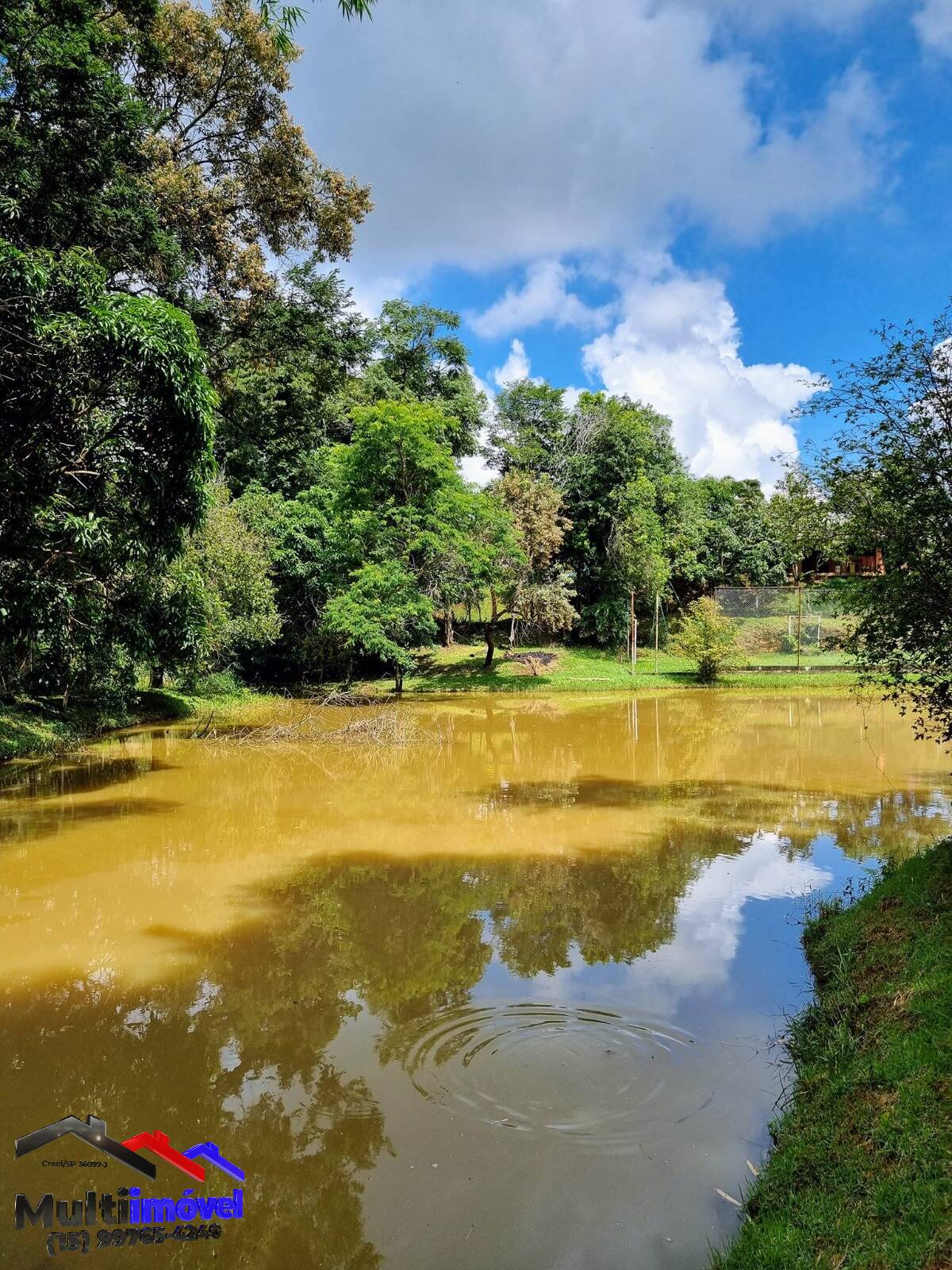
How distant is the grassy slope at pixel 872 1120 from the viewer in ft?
8.38

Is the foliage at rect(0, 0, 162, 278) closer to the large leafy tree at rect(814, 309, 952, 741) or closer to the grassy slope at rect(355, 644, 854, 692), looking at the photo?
the large leafy tree at rect(814, 309, 952, 741)

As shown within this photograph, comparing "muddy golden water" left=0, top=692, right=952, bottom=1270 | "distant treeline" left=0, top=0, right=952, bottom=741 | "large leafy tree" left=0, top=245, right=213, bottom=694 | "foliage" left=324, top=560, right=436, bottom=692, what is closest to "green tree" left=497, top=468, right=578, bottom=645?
"distant treeline" left=0, top=0, right=952, bottom=741

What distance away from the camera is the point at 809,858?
26.0 feet

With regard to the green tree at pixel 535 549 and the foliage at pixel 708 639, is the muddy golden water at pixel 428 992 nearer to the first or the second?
the foliage at pixel 708 639

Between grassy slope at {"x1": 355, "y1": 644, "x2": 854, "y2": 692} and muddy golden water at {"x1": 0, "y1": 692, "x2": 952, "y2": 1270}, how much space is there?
1139 cm

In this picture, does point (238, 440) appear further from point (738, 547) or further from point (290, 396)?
point (738, 547)

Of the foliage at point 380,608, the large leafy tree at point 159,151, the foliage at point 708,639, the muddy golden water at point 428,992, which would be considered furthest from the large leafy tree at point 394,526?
the muddy golden water at point 428,992

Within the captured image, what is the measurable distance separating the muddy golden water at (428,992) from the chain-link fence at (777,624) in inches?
560

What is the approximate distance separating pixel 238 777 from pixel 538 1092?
915cm

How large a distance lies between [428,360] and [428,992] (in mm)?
26231

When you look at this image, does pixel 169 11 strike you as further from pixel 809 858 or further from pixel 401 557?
pixel 809 858

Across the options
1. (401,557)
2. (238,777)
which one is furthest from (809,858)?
(401,557)

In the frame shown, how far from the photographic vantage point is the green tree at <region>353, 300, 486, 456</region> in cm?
2741

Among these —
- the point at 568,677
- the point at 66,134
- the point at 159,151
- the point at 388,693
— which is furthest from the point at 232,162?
the point at 568,677
